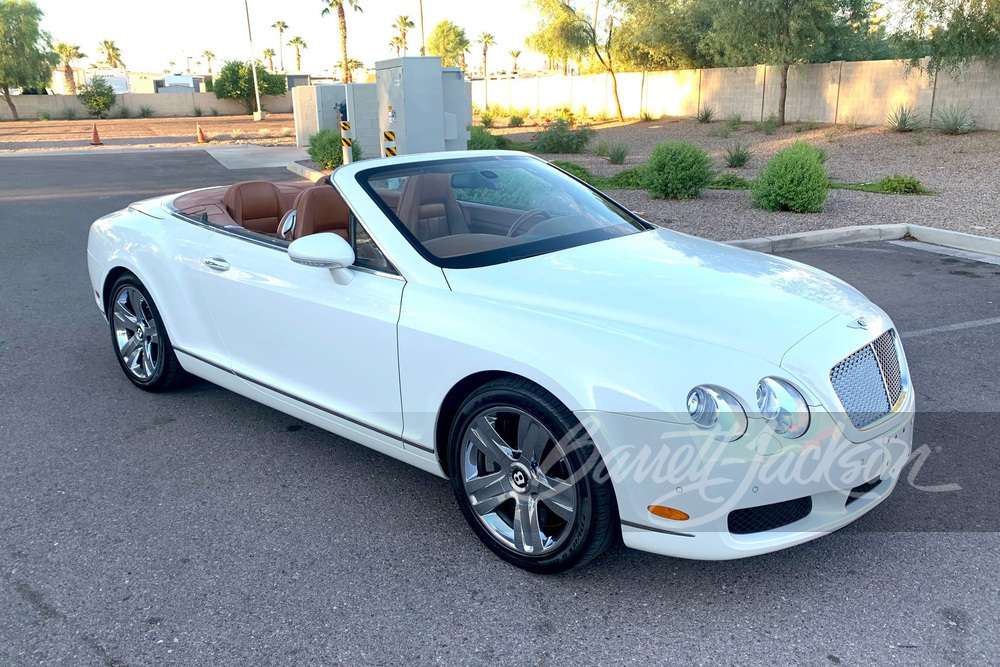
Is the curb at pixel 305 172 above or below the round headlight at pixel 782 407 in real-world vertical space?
below

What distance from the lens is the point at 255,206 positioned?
203 inches

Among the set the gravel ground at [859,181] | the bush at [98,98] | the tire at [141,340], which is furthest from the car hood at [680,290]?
the bush at [98,98]

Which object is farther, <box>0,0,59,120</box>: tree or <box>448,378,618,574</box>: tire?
<box>0,0,59,120</box>: tree

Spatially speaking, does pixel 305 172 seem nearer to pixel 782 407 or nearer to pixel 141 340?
pixel 141 340

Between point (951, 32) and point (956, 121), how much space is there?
7.98ft

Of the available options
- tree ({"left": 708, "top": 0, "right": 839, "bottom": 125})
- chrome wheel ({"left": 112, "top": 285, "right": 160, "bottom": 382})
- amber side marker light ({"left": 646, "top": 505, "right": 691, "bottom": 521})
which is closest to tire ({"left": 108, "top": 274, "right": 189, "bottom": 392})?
chrome wheel ({"left": 112, "top": 285, "right": 160, "bottom": 382})

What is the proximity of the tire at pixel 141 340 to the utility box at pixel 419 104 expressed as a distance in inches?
401

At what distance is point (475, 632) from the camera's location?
9.36ft

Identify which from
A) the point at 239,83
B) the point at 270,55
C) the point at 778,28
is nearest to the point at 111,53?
the point at 270,55

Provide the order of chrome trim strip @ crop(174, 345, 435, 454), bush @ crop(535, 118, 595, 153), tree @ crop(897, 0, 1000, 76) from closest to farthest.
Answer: chrome trim strip @ crop(174, 345, 435, 454) < tree @ crop(897, 0, 1000, 76) < bush @ crop(535, 118, 595, 153)

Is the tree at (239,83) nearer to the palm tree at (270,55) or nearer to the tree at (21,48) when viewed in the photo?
the tree at (21,48)

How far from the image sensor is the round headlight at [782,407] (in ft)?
8.95

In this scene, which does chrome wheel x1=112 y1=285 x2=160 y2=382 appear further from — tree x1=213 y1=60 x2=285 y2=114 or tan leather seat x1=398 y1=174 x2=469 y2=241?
tree x1=213 y1=60 x2=285 y2=114

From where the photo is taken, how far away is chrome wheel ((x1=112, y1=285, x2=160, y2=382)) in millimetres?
5016
